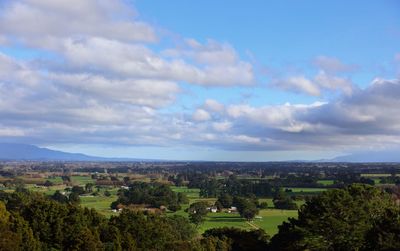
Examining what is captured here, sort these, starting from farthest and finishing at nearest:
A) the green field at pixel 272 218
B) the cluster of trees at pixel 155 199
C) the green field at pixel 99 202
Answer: the cluster of trees at pixel 155 199 → the green field at pixel 99 202 → the green field at pixel 272 218

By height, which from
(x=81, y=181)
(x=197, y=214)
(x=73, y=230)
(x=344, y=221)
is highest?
(x=344, y=221)

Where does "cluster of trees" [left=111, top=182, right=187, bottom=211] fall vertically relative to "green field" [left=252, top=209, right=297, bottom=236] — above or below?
above

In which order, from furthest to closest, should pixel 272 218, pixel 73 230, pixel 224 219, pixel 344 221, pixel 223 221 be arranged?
pixel 224 219, pixel 272 218, pixel 223 221, pixel 73 230, pixel 344 221

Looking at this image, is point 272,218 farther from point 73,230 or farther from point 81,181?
point 81,181

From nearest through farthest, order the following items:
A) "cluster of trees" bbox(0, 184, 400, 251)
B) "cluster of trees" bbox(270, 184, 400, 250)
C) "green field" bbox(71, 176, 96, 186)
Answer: "cluster of trees" bbox(0, 184, 400, 251)
"cluster of trees" bbox(270, 184, 400, 250)
"green field" bbox(71, 176, 96, 186)

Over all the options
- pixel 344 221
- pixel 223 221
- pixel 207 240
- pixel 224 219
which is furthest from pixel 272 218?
pixel 344 221

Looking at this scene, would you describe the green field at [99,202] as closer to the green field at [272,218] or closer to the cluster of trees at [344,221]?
the green field at [272,218]

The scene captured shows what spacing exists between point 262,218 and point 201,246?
39.9 metres

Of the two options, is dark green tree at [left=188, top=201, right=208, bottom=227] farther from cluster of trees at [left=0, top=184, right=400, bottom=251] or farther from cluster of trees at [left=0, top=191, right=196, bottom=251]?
cluster of trees at [left=0, top=184, right=400, bottom=251]

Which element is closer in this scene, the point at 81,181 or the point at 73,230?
the point at 73,230

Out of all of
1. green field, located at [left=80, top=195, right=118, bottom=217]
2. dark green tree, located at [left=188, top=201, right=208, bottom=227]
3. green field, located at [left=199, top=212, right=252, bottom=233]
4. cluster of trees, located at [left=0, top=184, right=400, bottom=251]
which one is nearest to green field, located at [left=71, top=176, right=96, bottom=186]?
green field, located at [left=80, top=195, right=118, bottom=217]

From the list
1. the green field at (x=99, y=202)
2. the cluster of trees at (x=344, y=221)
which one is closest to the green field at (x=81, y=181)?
the green field at (x=99, y=202)

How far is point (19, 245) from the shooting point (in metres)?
33.8

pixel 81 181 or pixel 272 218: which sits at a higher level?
pixel 81 181
